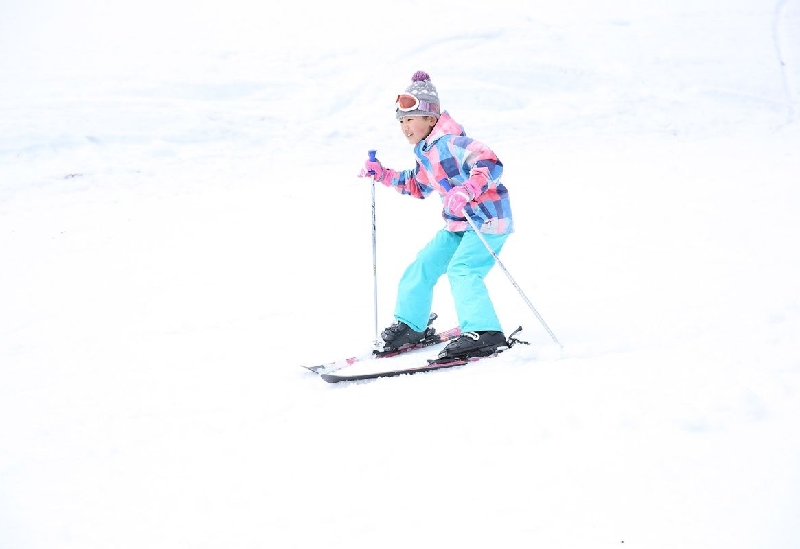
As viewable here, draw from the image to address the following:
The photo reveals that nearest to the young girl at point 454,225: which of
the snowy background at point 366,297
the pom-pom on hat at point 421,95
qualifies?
the pom-pom on hat at point 421,95

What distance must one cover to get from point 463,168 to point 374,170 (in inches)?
29.1

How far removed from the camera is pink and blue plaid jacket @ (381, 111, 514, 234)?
3666 millimetres

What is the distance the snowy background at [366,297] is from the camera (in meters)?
2.21

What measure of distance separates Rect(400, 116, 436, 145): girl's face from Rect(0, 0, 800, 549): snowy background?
1.42 metres

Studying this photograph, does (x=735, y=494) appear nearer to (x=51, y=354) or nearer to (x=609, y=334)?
Answer: (x=609, y=334)

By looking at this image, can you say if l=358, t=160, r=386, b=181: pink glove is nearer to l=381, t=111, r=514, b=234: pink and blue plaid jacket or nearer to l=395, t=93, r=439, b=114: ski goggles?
l=381, t=111, r=514, b=234: pink and blue plaid jacket

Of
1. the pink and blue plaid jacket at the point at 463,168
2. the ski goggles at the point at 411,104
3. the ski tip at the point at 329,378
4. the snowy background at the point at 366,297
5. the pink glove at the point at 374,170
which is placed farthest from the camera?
the pink glove at the point at 374,170

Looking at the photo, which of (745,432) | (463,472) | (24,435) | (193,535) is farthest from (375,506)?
(24,435)

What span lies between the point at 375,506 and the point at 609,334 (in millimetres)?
2229

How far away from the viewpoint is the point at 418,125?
3941mm

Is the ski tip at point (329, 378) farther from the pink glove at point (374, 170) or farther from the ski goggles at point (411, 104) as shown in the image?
the ski goggles at point (411, 104)

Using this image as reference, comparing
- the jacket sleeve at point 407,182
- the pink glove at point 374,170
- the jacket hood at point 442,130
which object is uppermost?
the jacket hood at point 442,130

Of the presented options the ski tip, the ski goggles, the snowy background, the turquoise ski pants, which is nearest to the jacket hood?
the ski goggles

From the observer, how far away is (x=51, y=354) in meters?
4.09
